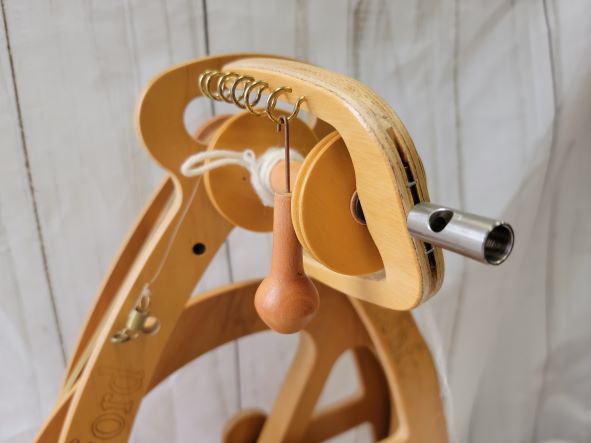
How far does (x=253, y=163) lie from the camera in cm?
39

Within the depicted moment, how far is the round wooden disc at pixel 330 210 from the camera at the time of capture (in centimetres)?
31

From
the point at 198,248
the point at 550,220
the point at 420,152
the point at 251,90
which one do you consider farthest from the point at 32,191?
the point at 550,220

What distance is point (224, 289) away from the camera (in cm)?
50

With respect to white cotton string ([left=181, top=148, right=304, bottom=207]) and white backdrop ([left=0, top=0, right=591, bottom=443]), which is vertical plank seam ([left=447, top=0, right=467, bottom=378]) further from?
white cotton string ([left=181, top=148, right=304, bottom=207])

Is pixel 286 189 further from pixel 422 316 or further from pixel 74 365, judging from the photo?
pixel 422 316

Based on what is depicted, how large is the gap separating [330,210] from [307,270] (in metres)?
0.10

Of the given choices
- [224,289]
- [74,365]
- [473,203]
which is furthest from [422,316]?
[74,365]

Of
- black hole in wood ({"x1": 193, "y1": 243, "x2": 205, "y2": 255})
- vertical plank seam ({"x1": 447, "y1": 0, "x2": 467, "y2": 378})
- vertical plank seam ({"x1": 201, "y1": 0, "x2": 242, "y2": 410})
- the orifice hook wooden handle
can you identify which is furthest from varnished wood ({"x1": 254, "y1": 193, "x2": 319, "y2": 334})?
vertical plank seam ({"x1": 447, "y1": 0, "x2": 467, "y2": 378})

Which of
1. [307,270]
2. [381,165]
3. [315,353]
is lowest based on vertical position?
[315,353]

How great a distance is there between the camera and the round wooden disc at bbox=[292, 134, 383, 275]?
305mm

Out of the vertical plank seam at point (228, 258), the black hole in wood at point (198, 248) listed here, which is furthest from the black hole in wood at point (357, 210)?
the vertical plank seam at point (228, 258)

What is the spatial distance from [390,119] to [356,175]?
4 cm

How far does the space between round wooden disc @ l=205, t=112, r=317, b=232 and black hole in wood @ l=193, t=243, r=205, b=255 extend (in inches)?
1.6

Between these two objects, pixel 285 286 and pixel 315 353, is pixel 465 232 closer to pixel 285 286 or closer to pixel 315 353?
pixel 285 286
